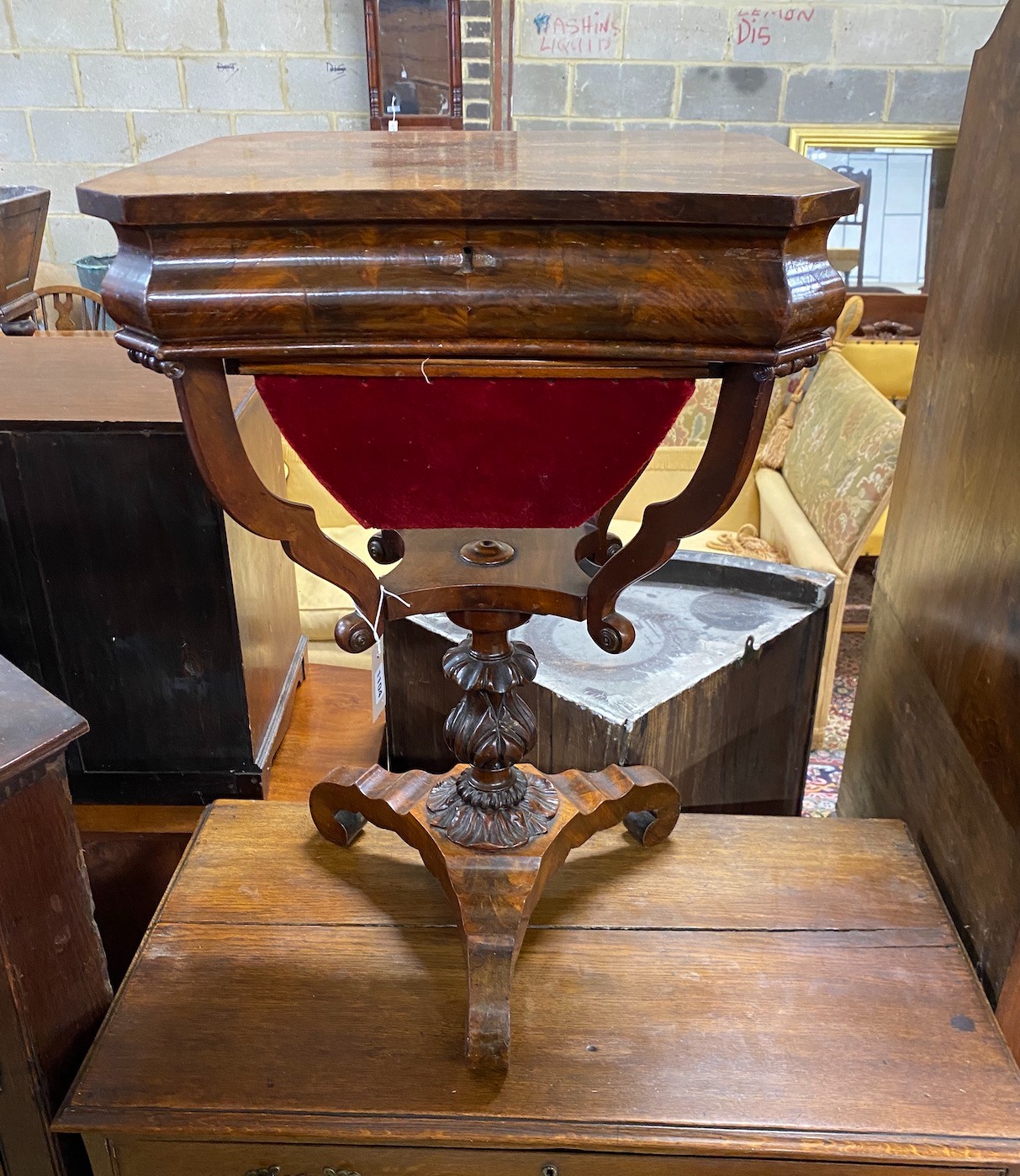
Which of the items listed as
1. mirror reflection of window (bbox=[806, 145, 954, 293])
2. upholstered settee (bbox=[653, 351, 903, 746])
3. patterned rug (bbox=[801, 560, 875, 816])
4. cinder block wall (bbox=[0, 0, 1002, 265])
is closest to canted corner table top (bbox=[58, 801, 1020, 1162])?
patterned rug (bbox=[801, 560, 875, 816])

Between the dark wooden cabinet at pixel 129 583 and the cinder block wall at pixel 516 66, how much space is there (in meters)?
2.70

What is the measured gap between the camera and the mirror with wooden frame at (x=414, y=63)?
3.25 meters

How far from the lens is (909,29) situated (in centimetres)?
327

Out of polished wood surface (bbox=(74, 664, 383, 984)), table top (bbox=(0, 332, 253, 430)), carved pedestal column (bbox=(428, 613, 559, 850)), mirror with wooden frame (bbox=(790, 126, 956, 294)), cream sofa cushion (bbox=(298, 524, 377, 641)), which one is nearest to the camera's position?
carved pedestal column (bbox=(428, 613, 559, 850))

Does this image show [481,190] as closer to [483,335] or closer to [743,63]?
[483,335]

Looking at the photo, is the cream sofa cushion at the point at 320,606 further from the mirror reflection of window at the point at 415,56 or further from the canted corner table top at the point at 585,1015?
the mirror reflection of window at the point at 415,56

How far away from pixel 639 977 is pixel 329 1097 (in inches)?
11.6

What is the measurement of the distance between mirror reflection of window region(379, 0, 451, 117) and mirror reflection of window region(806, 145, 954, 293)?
4.39 feet

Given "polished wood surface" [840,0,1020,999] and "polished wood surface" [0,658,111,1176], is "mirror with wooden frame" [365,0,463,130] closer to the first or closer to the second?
"polished wood surface" [840,0,1020,999]

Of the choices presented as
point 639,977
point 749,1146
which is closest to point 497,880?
point 639,977

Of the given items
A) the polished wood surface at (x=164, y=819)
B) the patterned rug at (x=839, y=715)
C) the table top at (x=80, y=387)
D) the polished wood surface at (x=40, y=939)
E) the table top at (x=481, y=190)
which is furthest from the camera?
the patterned rug at (x=839, y=715)

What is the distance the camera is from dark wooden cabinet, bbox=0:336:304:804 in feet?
3.24

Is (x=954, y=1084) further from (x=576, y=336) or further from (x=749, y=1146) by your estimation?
(x=576, y=336)

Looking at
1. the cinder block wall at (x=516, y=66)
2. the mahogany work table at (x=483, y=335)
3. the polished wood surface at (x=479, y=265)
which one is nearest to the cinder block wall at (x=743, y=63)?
the cinder block wall at (x=516, y=66)
